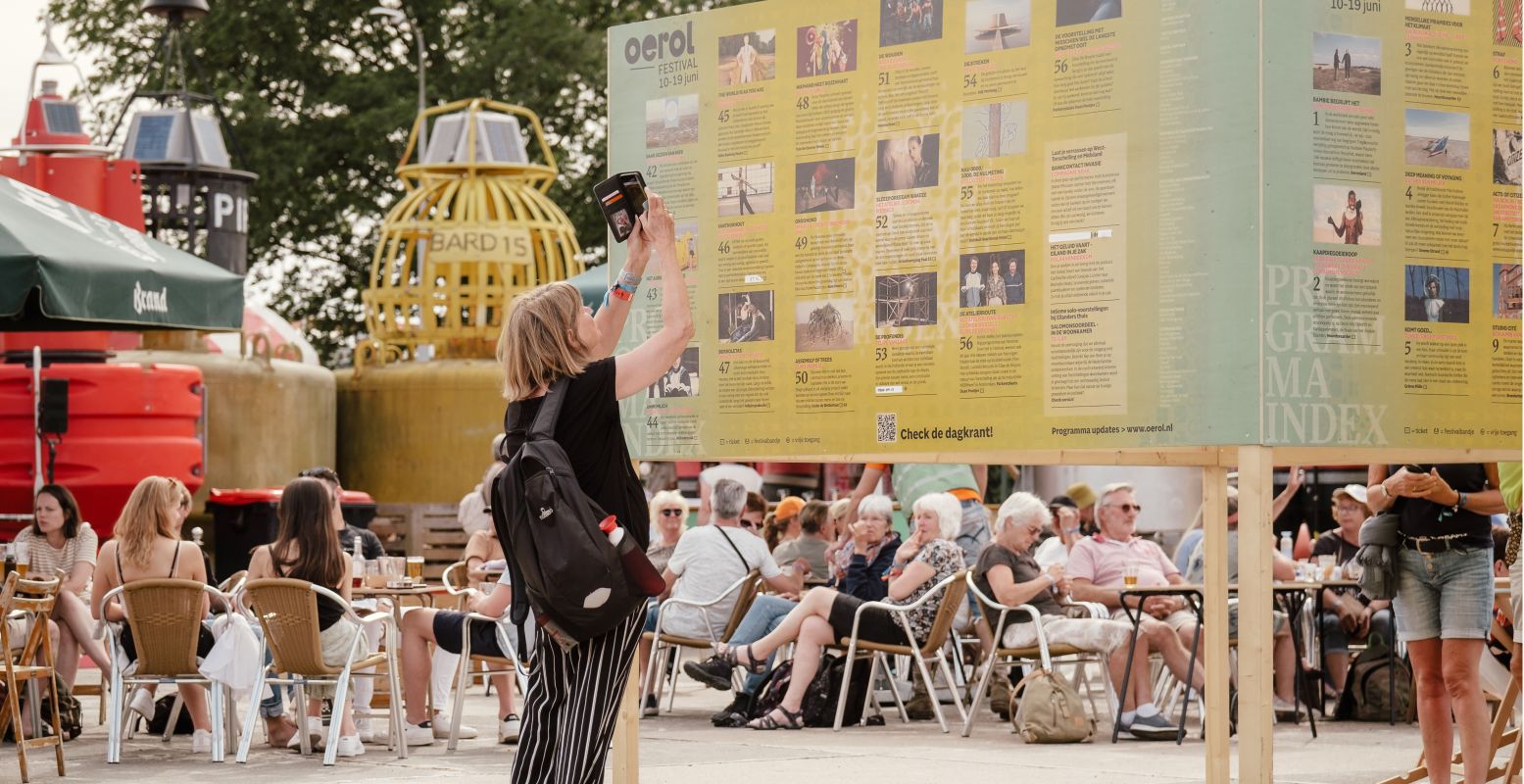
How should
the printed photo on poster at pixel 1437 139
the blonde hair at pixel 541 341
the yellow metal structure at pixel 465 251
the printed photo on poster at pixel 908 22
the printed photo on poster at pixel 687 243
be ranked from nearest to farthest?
the blonde hair at pixel 541 341
the printed photo on poster at pixel 1437 139
the printed photo on poster at pixel 908 22
the printed photo on poster at pixel 687 243
the yellow metal structure at pixel 465 251

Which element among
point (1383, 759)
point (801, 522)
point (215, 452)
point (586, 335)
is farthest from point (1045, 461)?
point (215, 452)

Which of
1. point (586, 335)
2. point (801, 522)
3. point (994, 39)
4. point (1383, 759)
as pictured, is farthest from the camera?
point (801, 522)

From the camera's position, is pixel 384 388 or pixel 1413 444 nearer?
pixel 1413 444

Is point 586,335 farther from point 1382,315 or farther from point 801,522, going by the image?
point 801,522

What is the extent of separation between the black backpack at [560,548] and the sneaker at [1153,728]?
19.4ft

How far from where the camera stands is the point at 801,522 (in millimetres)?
13531

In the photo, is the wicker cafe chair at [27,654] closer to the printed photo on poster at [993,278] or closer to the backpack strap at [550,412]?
the backpack strap at [550,412]

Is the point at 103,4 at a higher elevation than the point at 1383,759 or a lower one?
higher

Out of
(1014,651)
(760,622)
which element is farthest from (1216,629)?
(760,622)

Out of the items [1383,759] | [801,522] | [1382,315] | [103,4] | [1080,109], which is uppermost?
[103,4]

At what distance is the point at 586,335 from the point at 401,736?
4.76 meters

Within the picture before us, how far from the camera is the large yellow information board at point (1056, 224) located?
20.1ft

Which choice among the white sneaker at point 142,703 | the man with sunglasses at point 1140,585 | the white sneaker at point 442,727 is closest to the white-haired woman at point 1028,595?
the man with sunglasses at point 1140,585

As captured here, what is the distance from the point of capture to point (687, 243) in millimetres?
7539
